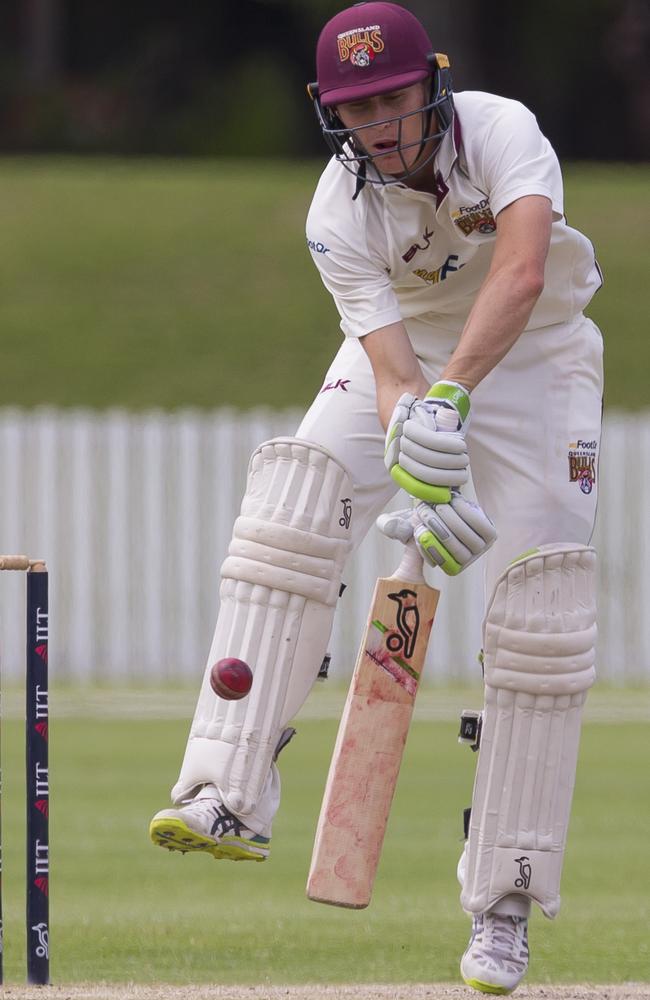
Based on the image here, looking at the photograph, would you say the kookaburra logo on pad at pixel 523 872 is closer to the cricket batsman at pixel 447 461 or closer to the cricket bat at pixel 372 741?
the cricket batsman at pixel 447 461

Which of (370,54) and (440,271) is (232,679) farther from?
(370,54)

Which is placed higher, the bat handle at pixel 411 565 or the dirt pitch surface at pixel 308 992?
the bat handle at pixel 411 565

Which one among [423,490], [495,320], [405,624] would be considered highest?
[495,320]

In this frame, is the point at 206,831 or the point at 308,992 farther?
the point at 308,992

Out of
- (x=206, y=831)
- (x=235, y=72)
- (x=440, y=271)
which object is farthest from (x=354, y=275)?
(x=235, y=72)

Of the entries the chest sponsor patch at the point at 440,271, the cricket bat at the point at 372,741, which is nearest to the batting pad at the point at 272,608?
the cricket bat at the point at 372,741

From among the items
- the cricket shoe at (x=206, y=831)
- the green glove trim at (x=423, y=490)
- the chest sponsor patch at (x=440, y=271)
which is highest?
the chest sponsor patch at (x=440, y=271)

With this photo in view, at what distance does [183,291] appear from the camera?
14.3m

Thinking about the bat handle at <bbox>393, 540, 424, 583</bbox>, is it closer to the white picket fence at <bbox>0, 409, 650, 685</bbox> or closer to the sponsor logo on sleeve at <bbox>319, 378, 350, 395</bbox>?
the sponsor logo on sleeve at <bbox>319, 378, 350, 395</bbox>

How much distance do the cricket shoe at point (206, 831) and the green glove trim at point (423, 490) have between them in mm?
707

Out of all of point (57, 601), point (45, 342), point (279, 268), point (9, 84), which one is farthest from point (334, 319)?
point (9, 84)

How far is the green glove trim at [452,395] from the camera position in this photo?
3633 mm

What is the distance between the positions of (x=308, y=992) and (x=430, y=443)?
111cm

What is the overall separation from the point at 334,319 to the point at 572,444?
9826mm
